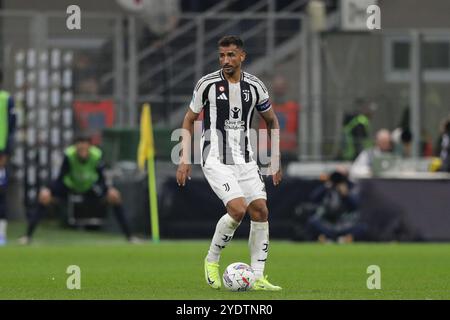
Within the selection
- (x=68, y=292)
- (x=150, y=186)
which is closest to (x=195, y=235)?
(x=150, y=186)

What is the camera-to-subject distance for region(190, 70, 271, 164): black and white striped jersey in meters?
13.5

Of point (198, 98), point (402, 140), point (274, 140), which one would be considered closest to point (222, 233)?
point (274, 140)

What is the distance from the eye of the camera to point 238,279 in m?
13.2

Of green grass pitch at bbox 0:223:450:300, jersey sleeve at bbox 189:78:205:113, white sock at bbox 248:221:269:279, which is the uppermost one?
jersey sleeve at bbox 189:78:205:113

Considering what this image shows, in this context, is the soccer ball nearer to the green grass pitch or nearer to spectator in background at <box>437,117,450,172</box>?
the green grass pitch

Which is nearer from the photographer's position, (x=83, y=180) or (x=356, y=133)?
(x=83, y=180)

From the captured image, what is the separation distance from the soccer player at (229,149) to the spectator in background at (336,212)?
10.1 m

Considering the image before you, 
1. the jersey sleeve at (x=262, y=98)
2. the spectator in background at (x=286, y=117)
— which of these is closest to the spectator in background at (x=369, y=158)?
the spectator in background at (x=286, y=117)

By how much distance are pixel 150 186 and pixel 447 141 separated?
529 centimetres

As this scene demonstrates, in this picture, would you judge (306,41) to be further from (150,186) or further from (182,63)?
(150,186)

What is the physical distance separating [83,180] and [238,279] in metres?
11.2

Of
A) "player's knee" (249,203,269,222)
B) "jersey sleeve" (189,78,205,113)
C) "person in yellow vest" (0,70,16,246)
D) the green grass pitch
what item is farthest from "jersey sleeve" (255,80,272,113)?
"person in yellow vest" (0,70,16,246)

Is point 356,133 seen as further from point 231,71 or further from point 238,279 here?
point 238,279

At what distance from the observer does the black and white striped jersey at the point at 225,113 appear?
13531mm
